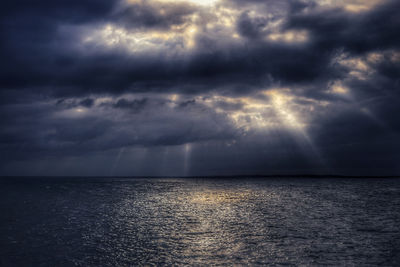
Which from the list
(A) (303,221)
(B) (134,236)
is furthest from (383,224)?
(B) (134,236)

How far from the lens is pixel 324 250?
27.9 m

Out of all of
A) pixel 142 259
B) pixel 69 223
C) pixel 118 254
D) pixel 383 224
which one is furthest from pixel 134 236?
pixel 383 224

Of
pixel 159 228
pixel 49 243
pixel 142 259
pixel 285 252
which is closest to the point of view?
pixel 142 259

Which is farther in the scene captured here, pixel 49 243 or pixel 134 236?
pixel 134 236

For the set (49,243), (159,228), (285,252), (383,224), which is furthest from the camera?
(383,224)

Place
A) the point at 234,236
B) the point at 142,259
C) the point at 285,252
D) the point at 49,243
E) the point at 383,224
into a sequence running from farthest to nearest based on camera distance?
the point at 383,224, the point at 234,236, the point at 49,243, the point at 285,252, the point at 142,259

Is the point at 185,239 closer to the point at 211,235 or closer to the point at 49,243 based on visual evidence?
the point at 211,235

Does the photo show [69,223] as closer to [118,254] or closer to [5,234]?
[5,234]

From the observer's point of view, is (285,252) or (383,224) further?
(383,224)

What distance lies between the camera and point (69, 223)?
44594 mm

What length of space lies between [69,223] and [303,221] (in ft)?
115

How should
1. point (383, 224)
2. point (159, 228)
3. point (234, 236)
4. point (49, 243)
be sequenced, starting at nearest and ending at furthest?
point (49, 243) → point (234, 236) → point (159, 228) → point (383, 224)

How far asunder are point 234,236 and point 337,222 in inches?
783

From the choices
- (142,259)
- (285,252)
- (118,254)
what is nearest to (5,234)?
(118,254)
